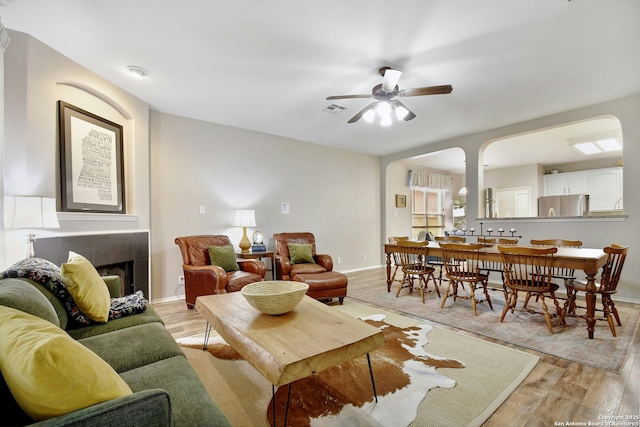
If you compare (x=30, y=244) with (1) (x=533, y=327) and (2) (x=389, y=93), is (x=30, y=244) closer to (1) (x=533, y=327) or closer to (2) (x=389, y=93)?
(2) (x=389, y=93)

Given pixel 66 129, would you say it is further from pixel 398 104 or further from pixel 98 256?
pixel 398 104

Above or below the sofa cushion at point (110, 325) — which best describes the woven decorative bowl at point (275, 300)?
above

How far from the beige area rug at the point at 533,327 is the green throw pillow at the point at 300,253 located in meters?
0.83

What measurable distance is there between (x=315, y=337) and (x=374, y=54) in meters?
2.46

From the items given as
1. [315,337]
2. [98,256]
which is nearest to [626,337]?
[315,337]

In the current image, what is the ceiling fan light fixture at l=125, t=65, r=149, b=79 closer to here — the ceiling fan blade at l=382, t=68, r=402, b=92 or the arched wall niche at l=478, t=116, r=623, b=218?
the ceiling fan blade at l=382, t=68, r=402, b=92

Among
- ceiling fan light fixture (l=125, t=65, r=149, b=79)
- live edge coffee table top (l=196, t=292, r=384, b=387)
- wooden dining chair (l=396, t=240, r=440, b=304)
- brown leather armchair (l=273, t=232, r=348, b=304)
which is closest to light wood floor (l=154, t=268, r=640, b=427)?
live edge coffee table top (l=196, t=292, r=384, b=387)

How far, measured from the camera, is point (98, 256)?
2.86 metres

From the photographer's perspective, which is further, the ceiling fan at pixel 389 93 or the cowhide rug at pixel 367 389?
the ceiling fan at pixel 389 93

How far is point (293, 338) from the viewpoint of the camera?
57.4 inches

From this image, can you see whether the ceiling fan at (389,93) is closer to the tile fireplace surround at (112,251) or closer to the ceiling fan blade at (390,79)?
the ceiling fan blade at (390,79)

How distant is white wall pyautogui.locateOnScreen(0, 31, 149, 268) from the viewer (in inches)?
86.5

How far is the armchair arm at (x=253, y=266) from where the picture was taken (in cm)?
349

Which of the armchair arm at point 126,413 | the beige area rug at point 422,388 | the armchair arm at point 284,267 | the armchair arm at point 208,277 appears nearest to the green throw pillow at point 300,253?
the armchair arm at point 284,267
